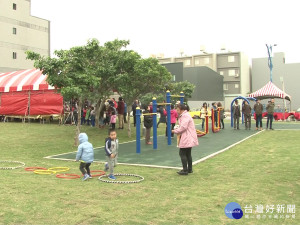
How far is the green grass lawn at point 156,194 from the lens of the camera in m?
4.43

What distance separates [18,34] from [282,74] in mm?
44004

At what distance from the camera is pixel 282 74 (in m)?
56.5

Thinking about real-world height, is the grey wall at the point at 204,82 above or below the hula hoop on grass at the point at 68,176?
above

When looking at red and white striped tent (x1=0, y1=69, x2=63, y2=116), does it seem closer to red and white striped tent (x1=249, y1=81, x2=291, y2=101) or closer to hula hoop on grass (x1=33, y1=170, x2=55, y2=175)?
hula hoop on grass (x1=33, y1=170, x2=55, y2=175)

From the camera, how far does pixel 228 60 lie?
59906 millimetres

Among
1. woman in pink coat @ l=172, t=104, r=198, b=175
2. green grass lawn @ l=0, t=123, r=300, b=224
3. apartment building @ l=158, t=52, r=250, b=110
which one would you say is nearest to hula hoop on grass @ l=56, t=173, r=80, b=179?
green grass lawn @ l=0, t=123, r=300, b=224

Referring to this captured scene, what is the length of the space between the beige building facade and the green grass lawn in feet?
133

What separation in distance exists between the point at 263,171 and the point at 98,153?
208 inches

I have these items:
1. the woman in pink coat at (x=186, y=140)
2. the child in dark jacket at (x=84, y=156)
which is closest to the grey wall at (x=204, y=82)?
the woman in pink coat at (x=186, y=140)

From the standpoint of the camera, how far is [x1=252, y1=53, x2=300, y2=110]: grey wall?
55.3 meters

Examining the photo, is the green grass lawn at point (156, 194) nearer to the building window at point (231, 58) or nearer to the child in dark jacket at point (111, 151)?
the child in dark jacket at point (111, 151)

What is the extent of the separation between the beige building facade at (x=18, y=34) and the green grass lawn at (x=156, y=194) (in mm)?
40456

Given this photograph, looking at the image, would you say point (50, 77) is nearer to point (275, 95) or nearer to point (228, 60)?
point (275, 95)

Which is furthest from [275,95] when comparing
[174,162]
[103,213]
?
[103,213]
